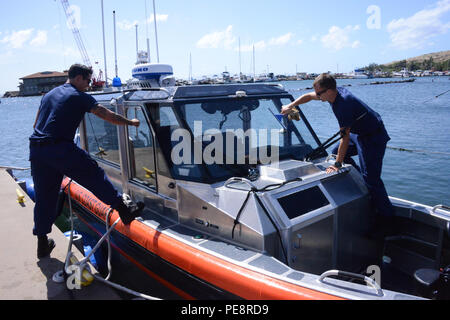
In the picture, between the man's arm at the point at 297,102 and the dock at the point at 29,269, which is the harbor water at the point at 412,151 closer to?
the man's arm at the point at 297,102

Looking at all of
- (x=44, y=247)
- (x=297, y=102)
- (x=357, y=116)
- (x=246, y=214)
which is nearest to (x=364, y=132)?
(x=357, y=116)

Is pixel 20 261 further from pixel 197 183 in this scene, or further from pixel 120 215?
pixel 197 183

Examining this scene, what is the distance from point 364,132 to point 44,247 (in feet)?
11.3

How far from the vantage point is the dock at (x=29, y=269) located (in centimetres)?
314

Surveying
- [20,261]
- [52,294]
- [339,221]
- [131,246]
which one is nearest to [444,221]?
[339,221]

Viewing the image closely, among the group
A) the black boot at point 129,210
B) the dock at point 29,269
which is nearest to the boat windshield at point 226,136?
the black boot at point 129,210

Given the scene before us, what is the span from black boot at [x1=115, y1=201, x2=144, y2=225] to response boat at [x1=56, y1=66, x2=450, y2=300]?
11cm

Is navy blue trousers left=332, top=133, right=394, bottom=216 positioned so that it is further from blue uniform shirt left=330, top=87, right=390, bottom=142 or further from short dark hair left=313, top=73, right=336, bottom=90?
short dark hair left=313, top=73, right=336, bottom=90

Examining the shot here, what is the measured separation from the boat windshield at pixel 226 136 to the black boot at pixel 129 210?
538 millimetres

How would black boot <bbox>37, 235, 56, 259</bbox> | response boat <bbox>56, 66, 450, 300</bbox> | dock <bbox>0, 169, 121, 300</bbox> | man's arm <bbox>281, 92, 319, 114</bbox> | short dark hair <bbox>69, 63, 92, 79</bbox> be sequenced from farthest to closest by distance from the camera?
man's arm <bbox>281, 92, 319, 114</bbox>
black boot <bbox>37, 235, 56, 259</bbox>
short dark hair <bbox>69, 63, 92, 79</bbox>
dock <bbox>0, 169, 121, 300</bbox>
response boat <bbox>56, 66, 450, 300</bbox>

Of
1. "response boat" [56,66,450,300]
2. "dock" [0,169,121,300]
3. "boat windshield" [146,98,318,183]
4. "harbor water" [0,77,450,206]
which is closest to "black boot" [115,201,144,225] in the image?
"response boat" [56,66,450,300]

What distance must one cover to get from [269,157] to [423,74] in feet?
437

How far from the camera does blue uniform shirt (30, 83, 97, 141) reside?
3.15 m

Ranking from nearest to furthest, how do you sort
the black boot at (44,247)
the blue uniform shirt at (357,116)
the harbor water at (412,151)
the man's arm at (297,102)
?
the blue uniform shirt at (357,116)
the black boot at (44,247)
the man's arm at (297,102)
the harbor water at (412,151)
